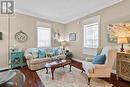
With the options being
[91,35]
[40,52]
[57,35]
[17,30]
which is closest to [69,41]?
[57,35]

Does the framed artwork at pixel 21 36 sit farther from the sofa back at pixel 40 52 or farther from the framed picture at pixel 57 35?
the framed picture at pixel 57 35

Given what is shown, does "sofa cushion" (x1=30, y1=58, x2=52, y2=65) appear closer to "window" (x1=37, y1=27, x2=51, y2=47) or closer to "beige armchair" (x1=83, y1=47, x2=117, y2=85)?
"window" (x1=37, y1=27, x2=51, y2=47)

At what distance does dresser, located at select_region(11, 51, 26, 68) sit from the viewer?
458 centimetres

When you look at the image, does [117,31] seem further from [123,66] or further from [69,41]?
[69,41]

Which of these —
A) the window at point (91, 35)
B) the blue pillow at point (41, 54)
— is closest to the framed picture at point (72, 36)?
the window at point (91, 35)

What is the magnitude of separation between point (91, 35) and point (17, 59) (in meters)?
3.59

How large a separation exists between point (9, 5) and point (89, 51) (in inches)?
161

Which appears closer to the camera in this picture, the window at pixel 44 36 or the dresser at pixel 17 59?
the dresser at pixel 17 59

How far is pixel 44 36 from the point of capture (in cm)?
623

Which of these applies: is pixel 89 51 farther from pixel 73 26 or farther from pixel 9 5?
pixel 9 5

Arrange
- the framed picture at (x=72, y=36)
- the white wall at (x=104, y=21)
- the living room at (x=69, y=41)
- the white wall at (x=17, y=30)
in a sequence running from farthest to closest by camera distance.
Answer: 1. the framed picture at (x=72, y=36)
2. the white wall at (x=17, y=30)
3. the white wall at (x=104, y=21)
4. the living room at (x=69, y=41)

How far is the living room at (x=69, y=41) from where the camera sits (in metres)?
3.28

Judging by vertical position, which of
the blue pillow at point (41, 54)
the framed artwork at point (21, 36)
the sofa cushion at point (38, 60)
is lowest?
the sofa cushion at point (38, 60)

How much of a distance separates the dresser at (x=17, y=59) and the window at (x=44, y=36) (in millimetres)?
1411
